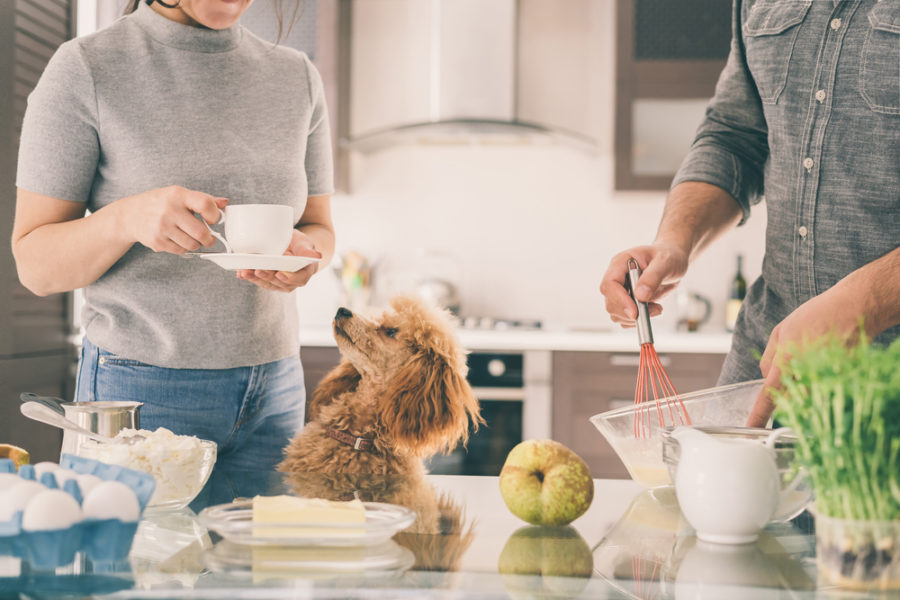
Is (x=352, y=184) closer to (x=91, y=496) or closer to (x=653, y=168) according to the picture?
(x=653, y=168)

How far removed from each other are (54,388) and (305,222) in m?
1.75

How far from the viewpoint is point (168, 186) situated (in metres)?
1.14

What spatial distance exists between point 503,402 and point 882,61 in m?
1.95

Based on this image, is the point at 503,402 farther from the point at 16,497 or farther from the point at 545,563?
the point at 16,497

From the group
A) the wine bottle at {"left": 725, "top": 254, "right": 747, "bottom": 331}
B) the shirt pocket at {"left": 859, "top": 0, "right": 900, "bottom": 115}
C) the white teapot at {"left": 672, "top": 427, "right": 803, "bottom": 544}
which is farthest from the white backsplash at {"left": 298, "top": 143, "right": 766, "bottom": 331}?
the white teapot at {"left": 672, "top": 427, "right": 803, "bottom": 544}

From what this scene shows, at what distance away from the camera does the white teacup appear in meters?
1.02

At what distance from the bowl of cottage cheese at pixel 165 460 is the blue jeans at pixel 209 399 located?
32cm

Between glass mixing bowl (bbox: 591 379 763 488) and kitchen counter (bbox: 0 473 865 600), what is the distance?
0.36ft

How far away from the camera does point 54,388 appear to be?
2791 mm

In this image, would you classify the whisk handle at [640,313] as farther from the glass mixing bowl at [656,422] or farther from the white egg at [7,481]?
the white egg at [7,481]

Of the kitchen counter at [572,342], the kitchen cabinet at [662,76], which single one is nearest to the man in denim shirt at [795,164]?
the kitchen counter at [572,342]

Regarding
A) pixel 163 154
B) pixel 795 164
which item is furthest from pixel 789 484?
pixel 163 154

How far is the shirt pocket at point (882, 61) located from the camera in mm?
1187

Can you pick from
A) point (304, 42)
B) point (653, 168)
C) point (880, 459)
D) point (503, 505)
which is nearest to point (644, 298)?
point (503, 505)
